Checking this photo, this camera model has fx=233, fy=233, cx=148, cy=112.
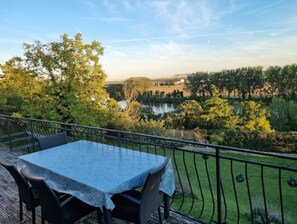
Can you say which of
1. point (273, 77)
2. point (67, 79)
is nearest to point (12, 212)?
point (67, 79)

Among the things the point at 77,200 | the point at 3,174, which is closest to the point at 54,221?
the point at 77,200

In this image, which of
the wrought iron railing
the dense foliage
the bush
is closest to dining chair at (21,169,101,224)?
the wrought iron railing

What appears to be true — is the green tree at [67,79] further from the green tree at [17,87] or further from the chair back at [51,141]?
the chair back at [51,141]

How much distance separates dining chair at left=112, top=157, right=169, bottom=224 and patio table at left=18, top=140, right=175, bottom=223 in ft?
0.49

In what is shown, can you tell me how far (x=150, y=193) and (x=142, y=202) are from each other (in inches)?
4.3

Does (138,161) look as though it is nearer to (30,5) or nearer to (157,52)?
(30,5)

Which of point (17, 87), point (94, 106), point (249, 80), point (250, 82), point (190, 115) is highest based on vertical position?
point (17, 87)

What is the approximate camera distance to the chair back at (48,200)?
1900 mm

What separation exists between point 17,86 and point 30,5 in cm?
605

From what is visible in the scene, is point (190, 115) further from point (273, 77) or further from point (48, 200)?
point (48, 200)

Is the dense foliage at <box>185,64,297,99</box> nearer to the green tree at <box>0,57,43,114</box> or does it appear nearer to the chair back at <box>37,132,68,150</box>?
the green tree at <box>0,57,43,114</box>

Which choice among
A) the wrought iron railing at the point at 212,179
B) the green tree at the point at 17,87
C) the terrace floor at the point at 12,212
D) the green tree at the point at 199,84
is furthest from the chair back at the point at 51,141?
the green tree at the point at 199,84

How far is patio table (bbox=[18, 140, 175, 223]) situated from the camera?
1.95m

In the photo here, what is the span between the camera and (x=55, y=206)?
1.97 meters
